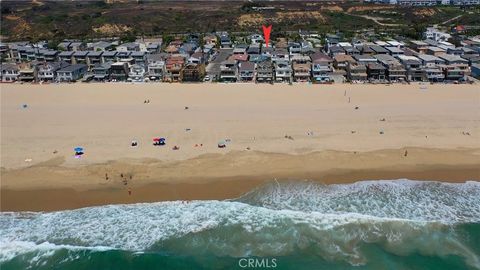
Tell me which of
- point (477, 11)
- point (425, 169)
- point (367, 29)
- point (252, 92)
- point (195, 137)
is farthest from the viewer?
point (477, 11)

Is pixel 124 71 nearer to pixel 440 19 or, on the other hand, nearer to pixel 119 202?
pixel 119 202

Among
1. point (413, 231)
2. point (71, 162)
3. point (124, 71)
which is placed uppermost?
point (124, 71)

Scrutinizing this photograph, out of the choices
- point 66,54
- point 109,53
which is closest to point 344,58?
point 109,53

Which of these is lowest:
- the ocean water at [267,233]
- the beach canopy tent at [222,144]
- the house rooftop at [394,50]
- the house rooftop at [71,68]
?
the ocean water at [267,233]

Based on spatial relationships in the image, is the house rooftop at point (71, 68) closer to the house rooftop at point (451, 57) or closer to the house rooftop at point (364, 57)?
the house rooftop at point (364, 57)

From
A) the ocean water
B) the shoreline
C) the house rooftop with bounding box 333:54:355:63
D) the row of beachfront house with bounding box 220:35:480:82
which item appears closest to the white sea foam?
the ocean water

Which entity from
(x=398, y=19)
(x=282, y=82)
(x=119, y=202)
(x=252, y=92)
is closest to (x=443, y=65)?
(x=282, y=82)

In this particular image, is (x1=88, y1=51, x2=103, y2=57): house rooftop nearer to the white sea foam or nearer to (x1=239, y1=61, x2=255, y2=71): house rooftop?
(x1=239, y1=61, x2=255, y2=71): house rooftop

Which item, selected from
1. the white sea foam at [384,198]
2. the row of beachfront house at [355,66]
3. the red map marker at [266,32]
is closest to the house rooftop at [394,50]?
the row of beachfront house at [355,66]
